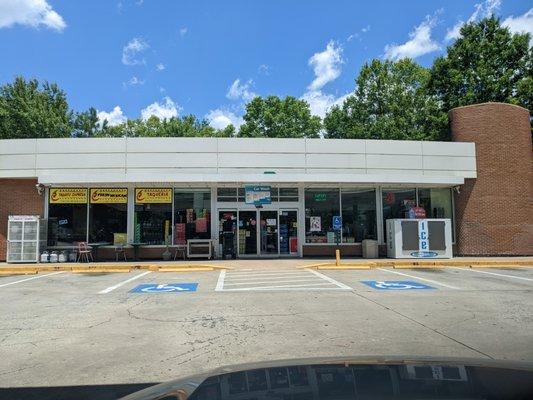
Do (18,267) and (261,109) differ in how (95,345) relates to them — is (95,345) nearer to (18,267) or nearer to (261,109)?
(18,267)

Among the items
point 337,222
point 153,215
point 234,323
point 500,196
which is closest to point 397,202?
point 337,222

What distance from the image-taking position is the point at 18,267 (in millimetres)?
17984

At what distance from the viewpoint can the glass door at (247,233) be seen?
2173cm

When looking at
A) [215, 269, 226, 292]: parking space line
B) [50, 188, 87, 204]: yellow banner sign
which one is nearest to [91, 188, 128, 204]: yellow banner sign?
[50, 188, 87, 204]: yellow banner sign

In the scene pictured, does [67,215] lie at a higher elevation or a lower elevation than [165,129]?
lower

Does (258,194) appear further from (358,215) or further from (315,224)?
(358,215)

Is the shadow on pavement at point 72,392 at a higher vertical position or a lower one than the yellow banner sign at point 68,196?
lower

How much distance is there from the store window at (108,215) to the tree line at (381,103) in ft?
78.0

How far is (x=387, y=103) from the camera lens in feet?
148

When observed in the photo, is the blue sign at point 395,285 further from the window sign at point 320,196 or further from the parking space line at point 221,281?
the window sign at point 320,196

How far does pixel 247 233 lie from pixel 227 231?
915mm

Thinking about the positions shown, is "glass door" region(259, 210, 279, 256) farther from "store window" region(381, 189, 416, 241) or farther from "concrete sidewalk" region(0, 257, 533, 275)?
"store window" region(381, 189, 416, 241)

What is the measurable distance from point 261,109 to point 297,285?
1680 inches

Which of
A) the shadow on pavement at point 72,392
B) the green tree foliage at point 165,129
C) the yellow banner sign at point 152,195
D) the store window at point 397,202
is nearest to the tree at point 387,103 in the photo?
the green tree foliage at point 165,129
